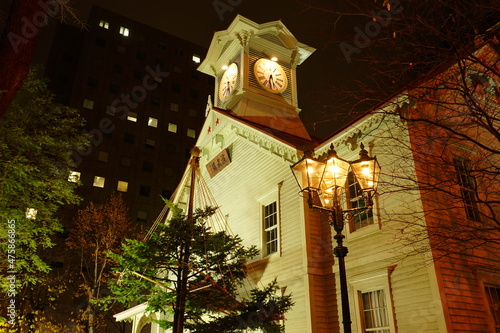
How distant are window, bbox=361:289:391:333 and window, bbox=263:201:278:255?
13.5 feet

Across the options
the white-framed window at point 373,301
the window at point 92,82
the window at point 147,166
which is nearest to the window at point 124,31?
the window at point 92,82

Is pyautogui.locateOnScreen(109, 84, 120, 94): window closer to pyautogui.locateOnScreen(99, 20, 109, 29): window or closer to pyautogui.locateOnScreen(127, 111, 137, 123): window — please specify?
pyautogui.locateOnScreen(127, 111, 137, 123): window

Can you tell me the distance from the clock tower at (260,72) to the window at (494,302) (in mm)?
11559

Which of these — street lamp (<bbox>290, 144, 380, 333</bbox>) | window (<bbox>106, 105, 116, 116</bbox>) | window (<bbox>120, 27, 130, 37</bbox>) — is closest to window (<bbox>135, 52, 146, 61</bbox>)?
window (<bbox>120, 27, 130, 37</bbox>)

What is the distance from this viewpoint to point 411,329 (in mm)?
9852

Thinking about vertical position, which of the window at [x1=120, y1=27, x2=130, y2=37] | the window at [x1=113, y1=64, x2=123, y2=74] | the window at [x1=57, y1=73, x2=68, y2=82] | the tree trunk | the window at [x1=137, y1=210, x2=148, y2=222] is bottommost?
the tree trunk

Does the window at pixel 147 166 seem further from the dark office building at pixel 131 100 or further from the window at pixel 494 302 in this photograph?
the window at pixel 494 302

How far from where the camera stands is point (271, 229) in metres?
15.1

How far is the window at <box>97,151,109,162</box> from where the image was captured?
46.5 m

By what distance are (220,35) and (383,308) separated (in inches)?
711

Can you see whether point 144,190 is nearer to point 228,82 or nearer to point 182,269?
point 228,82

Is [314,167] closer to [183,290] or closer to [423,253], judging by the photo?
[423,253]

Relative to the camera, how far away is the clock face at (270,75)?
2158 centimetres

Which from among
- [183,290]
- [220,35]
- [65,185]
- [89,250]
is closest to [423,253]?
[183,290]
